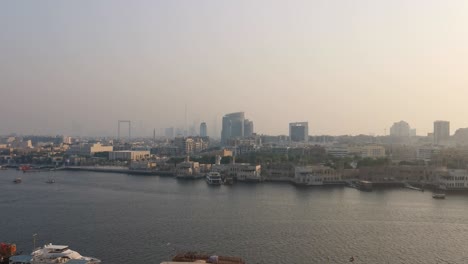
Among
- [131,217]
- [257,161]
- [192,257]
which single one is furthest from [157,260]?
[257,161]

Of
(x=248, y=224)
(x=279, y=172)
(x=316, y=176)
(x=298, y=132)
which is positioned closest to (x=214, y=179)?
(x=279, y=172)

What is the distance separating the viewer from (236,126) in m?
53.5

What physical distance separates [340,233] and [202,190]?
7244 millimetres

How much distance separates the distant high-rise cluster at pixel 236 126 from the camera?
53.4 meters

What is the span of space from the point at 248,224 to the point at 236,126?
1729 inches

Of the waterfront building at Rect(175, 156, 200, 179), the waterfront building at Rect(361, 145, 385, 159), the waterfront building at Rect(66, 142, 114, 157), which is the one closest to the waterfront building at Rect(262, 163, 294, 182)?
the waterfront building at Rect(175, 156, 200, 179)

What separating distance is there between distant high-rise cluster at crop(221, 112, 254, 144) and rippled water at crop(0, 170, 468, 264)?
125 feet

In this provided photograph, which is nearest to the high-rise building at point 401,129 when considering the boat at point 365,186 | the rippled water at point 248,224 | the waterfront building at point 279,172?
the waterfront building at point 279,172

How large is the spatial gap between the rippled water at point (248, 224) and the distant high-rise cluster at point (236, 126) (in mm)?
38105

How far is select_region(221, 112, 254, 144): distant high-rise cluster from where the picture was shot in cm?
5338

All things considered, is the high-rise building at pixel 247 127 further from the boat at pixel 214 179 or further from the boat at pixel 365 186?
the boat at pixel 365 186

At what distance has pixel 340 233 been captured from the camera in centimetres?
897

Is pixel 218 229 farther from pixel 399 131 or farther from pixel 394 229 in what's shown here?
pixel 399 131

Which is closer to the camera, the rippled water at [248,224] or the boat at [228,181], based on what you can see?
the rippled water at [248,224]
